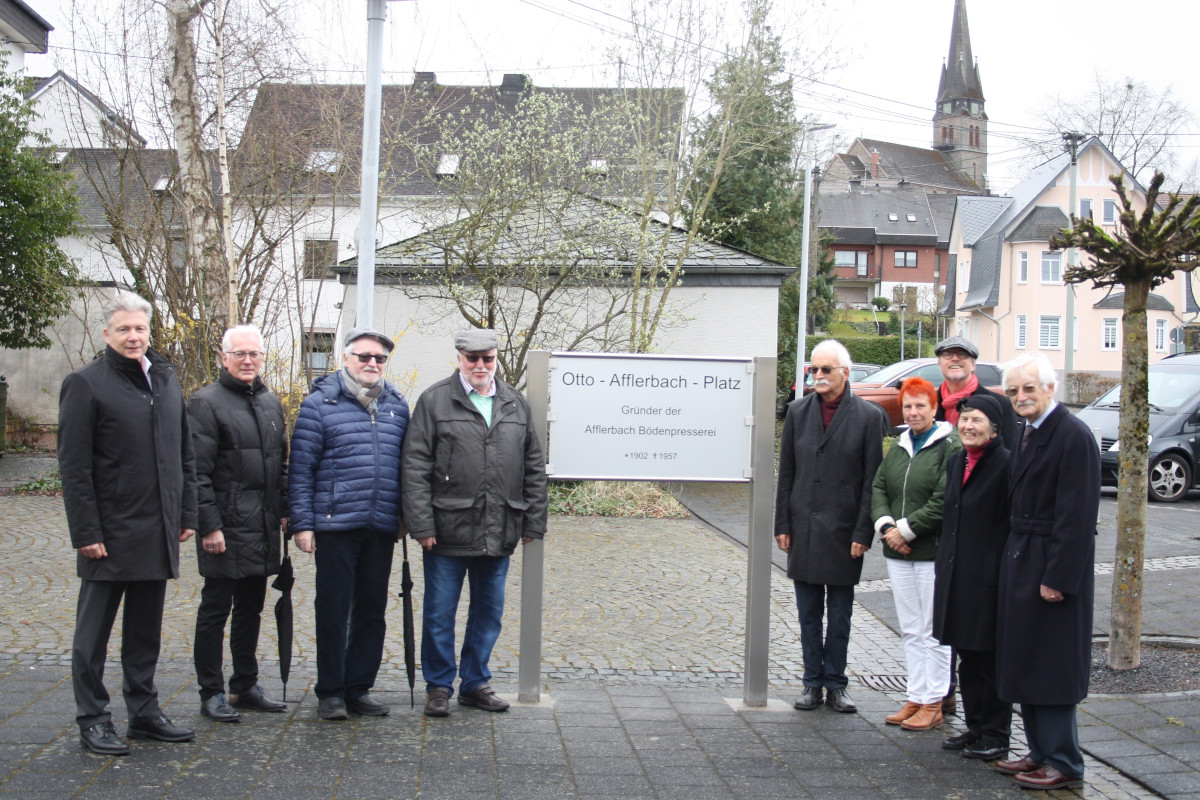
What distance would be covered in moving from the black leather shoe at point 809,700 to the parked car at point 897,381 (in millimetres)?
14788

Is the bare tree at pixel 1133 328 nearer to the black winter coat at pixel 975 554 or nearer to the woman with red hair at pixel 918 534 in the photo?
the woman with red hair at pixel 918 534

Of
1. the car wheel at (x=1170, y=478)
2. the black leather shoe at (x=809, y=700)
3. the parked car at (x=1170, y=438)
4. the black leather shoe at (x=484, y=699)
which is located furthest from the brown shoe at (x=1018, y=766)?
the car wheel at (x=1170, y=478)

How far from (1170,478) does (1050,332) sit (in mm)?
40470

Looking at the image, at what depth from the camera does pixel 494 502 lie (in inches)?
207

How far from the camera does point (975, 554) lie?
5.06 meters

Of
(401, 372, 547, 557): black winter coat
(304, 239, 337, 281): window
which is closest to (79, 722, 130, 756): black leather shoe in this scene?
(401, 372, 547, 557): black winter coat

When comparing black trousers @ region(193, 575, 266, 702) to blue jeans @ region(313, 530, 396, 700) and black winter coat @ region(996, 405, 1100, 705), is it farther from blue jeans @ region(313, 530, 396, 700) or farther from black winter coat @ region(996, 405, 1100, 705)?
black winter coat @ region(996, 405, 1100, 705)

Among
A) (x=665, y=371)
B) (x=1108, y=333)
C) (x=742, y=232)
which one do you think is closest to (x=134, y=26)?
(x=665, y=371)

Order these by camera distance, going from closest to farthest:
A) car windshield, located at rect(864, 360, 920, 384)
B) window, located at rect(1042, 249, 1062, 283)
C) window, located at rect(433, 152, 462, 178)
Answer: window, located at rect(433, 152, 462, 178) → car windshield, located at rect(864, 360, 920, 384) → window, located at rect(1042, 249, 1062, 283)

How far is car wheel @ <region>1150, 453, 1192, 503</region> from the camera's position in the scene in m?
15.4

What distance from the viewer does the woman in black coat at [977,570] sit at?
5012mm

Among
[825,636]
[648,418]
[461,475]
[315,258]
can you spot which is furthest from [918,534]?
[315,258]

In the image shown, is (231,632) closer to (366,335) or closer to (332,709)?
(332,709)

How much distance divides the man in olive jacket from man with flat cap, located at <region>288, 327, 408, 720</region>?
2166 mm
